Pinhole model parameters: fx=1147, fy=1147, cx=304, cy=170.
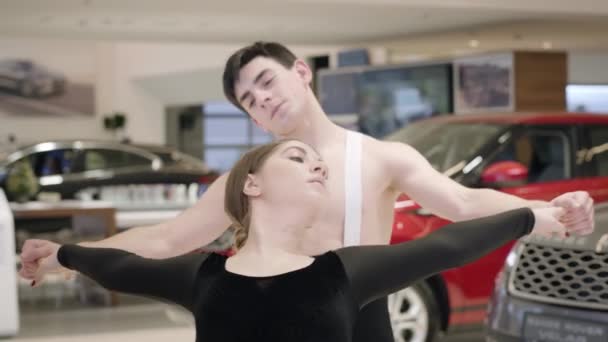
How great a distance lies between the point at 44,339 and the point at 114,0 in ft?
20.6

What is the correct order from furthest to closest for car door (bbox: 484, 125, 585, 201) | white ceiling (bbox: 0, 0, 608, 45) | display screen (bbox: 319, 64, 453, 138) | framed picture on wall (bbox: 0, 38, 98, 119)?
framed picture on wall (bbox: 0, 38, 98, 119)
display screen (bbox: 319, 64, 453, 138)
white ceiling (bbox: 0, 0, 608, 45)
car door (bbox: 484, 125, 585, 201)

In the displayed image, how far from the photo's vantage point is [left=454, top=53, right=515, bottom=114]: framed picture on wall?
12.4 meters

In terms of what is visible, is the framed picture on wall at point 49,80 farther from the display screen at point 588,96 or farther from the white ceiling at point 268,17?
the display screen at point 588,96

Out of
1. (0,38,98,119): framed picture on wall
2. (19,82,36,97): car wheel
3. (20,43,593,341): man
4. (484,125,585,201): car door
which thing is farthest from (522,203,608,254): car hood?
(19,82,36,97): car wheel

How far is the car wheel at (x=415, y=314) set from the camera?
5.48 m

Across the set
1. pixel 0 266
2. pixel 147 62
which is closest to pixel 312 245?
pixel 0 266

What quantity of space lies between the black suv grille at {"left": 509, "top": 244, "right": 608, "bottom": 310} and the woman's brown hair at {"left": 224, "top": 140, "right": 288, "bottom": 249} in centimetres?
222

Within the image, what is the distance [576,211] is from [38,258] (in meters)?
0.98

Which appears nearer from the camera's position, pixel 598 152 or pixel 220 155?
pixel 598 152

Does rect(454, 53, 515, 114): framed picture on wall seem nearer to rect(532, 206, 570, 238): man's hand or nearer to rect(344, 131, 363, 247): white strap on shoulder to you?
rect(344, 131, 363, 247): white strap on shoulder

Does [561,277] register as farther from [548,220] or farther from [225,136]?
[225,136]

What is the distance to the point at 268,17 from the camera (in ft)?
46.9

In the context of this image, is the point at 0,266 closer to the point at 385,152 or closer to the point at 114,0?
the point at 385,152

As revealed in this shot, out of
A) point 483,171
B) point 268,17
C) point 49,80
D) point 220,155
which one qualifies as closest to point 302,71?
point 483,171
